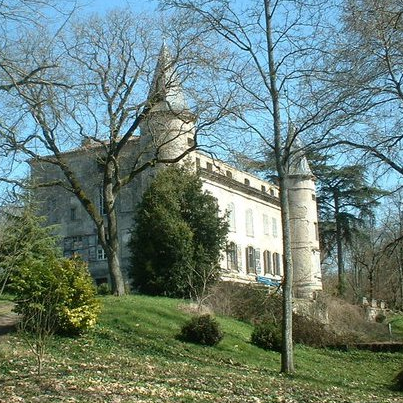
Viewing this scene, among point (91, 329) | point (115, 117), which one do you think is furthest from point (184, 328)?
point (115, 117)

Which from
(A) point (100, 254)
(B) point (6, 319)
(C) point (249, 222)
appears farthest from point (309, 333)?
(C) point (249, 222)

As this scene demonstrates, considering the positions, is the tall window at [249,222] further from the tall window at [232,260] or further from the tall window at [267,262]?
the tall window at [232,260]

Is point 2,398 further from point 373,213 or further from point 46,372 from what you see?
point 373,213

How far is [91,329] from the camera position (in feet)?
65.8

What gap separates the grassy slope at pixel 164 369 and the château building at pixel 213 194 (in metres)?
7.93

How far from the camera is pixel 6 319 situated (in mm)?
21078

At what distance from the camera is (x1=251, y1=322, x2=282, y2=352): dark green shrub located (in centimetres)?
2366

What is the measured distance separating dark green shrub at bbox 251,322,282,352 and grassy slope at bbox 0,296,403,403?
576 millimetres

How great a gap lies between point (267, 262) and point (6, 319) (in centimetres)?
3598

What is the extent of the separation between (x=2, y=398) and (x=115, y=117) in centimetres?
1746

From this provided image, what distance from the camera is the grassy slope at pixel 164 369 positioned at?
11.9 meters

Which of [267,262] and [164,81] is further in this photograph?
[267,262]

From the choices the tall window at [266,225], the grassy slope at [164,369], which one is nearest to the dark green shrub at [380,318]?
the tall window at [266,225]

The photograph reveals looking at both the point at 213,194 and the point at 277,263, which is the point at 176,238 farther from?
the point at 277,263
